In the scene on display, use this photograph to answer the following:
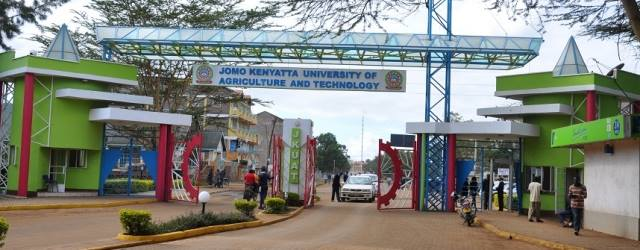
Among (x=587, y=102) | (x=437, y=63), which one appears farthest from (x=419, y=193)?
(x=587, y=102)

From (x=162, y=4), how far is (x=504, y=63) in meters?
18.0

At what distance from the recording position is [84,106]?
2573 centimetres

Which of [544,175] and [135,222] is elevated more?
[544,175]

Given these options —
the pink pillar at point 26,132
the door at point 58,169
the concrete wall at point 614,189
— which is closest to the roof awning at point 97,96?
the pink pillar at point 26,132

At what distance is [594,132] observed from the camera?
16297 mm

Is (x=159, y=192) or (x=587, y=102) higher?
(x=587, y=102)

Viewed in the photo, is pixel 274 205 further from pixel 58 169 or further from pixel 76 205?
pixel 58 169

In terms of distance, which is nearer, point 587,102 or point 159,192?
point 587,102

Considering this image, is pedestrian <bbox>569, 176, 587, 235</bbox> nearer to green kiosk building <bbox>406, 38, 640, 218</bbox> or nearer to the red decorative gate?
green kiosk building <bbox>406, 38, 640, 218</bbox>

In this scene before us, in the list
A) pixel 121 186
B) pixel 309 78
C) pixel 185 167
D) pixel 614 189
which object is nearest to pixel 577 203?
pixel 614 189

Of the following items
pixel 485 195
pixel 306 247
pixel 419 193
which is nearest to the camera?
pixel 306 247

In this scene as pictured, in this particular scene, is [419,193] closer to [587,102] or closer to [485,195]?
[485,195]

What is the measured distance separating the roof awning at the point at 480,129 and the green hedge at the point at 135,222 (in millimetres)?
13927

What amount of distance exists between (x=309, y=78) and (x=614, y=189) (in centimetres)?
1212
